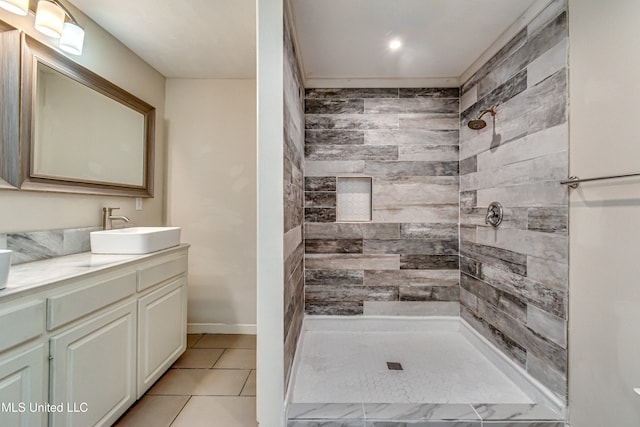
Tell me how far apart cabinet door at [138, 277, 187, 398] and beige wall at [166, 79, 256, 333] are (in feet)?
1.95

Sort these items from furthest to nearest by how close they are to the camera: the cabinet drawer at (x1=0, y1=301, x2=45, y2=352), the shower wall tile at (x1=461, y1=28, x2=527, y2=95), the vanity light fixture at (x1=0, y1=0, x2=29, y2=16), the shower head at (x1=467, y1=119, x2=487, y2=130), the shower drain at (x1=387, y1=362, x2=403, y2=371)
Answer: the shower head at (x1=467, y1=119, x2=487, y2=130) < the shower drain at (x1=387, y1=362, x2=403, y2=371) < the shower wall tile at (x1=461, y1=28, x2=527, y2=95) < the vanity light fixture at (x1=0, y1=0, x2=29, y2=16) < the cabinet drawer at (x1=0, y1=301, x2=45, y2=352)

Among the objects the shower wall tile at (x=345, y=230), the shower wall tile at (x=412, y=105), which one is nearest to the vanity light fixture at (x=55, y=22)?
the shower wall tile at (x=345, y=230)

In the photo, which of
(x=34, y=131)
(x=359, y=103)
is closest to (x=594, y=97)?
(x=359, y=103)

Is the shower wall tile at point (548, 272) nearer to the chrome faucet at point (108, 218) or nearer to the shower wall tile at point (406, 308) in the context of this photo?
the shower wall tile at point (406, 308)

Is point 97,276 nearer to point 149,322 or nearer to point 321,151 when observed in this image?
point 149,322

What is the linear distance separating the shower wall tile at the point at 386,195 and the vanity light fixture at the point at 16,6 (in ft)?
6.38

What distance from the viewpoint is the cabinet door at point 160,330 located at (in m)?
1.79

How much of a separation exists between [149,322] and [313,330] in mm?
1476

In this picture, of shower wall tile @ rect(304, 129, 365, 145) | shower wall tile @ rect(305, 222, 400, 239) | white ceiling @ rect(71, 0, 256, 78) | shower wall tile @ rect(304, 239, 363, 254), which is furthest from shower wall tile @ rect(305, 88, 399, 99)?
shower wall tile @ rect(304, 239, 363, 254)

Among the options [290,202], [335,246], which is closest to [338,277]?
[335,246]

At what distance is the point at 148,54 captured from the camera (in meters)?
2.46

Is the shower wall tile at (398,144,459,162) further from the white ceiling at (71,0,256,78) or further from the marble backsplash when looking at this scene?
the marble backsplash

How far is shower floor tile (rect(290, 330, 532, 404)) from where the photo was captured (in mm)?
1773

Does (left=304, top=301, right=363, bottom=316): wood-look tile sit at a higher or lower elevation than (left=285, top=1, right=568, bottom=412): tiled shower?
lower
